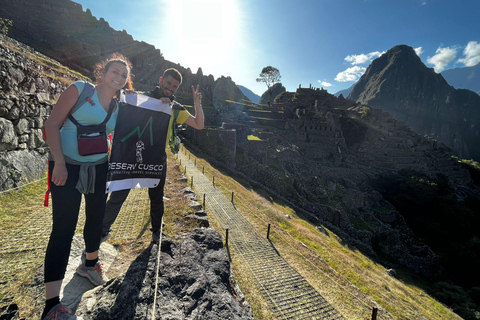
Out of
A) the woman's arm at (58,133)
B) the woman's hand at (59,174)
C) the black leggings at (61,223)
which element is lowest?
the black leggings at (61,223)

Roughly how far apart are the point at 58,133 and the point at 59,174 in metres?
0.40

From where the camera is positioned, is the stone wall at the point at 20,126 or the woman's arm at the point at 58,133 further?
the stone wall at the point at 20,126

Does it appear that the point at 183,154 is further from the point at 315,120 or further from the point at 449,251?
the point at 449,251

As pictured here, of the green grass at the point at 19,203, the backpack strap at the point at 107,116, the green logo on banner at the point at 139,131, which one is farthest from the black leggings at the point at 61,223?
the green grass at the point at 19,203

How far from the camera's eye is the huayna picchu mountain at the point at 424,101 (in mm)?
122938

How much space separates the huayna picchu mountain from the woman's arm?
160m

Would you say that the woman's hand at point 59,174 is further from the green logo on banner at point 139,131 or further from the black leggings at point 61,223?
the green logo on banner at point 139,131

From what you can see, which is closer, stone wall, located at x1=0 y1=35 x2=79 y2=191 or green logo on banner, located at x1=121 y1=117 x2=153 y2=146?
green logo on banner, located at x1=121 y1=117 x2=153 y2=146

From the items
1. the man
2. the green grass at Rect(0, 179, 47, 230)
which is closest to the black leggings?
the man

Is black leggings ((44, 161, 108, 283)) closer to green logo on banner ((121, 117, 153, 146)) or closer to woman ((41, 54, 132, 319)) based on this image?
woman ((41, 54, 132, 319))

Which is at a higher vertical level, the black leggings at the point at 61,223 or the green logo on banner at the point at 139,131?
the green logo on banner at the point at 139,131

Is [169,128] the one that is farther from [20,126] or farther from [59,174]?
[20,126]

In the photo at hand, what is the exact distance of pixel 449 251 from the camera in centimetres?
2536

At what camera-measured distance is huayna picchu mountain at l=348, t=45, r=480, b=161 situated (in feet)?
403
